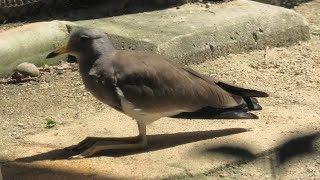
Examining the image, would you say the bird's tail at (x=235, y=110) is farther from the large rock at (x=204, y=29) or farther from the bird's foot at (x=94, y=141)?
the large rock at (x=204, y=29)

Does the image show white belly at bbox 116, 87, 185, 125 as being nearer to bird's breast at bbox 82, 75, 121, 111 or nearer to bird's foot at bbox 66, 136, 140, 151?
bird's breast at bbox 82, 75, 121, 111

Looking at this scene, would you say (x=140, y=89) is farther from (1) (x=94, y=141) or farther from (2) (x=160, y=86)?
(1) (x=94, y=141)

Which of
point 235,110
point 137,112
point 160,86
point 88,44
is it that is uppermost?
point 88,44

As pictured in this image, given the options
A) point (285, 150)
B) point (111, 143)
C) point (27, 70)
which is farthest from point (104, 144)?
point (27, 70)

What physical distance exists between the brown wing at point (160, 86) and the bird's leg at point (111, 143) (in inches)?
8.0

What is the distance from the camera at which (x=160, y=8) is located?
23.7 ft

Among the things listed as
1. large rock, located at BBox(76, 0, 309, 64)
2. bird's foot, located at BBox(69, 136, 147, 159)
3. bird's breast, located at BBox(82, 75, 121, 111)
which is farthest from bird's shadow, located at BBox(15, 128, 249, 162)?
large rock, located at BBox(76, 0, 309, 64)

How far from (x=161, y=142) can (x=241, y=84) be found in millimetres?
1395

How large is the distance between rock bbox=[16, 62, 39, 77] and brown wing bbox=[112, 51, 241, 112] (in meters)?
1.81

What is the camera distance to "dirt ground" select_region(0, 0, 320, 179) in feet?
16.2

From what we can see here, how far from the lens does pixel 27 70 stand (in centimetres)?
618

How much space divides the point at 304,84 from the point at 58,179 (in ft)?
8.04

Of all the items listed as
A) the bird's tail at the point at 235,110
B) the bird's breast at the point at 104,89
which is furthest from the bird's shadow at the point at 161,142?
the bird's breast at the point at 104,89

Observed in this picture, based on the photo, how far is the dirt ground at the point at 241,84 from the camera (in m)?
4.93
